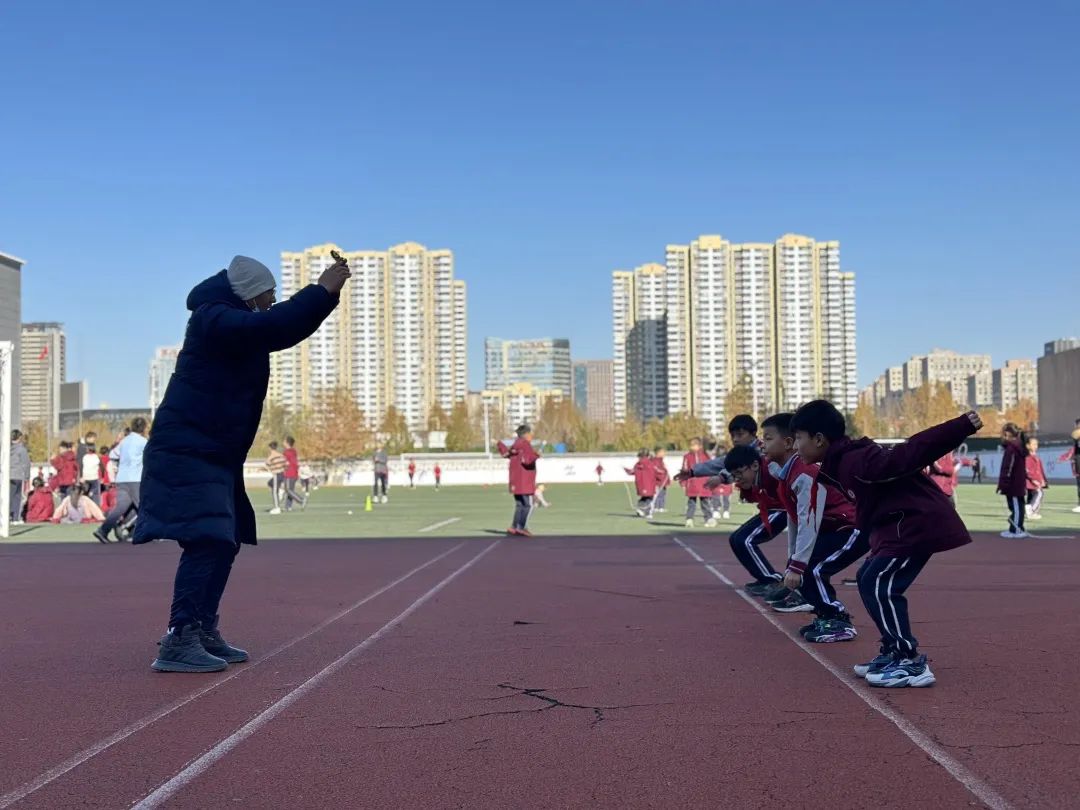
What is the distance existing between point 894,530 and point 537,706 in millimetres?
2163

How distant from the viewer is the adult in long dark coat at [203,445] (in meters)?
6.42

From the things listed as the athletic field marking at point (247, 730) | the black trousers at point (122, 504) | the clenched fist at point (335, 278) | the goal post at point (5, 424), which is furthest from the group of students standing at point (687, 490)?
the clenched fist at point (335, 278)

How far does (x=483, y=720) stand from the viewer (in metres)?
5.36

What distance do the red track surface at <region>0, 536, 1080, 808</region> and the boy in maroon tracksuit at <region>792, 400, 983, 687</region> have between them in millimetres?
241

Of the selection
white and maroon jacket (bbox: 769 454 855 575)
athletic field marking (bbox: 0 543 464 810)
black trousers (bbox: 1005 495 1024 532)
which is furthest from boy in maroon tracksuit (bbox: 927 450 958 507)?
athletic field marking (bbox: 0 543 464 810)

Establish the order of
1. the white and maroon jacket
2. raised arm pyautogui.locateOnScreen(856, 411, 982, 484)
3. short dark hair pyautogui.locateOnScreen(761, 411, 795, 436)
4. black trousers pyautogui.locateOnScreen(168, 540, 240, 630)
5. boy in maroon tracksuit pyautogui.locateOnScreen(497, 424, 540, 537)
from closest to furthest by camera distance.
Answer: raised arm pyautogui.locateOnScreen(856, 411, 982, 484), black trousers pyautogui.locateOnScreen(168, 540, 240, 630), the white and maroon jacket, short dark hair pyautogui.locateOnScreen(761, 411, 795, 436), boy in maroon tracksuit pyautogui.locateOnScreen(497, 424, 540, 537)

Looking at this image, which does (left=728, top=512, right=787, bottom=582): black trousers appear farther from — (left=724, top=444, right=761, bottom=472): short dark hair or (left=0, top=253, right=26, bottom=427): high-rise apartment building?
(left=0, top=253, right=26, bottom=427): high-rise apartment building

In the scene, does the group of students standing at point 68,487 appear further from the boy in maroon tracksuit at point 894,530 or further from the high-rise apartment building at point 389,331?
the high-rise apartment building at point 389,331

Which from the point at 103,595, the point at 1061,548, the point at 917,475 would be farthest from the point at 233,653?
the point at 1061,548

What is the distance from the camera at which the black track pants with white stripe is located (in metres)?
6.27

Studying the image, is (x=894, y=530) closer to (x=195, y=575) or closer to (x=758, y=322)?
Answer: (x=195, y=575)

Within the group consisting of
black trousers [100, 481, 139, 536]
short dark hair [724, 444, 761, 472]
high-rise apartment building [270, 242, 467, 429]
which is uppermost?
high-rise apartment building [270, 242, 467, 429]

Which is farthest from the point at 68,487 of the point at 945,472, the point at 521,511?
the point at 945,472

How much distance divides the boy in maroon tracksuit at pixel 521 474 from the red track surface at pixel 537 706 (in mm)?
9230
